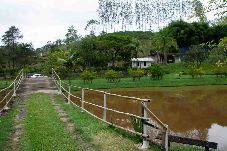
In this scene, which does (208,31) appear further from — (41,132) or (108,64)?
(41,132)

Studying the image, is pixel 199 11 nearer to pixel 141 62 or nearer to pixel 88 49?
pixel 88 49

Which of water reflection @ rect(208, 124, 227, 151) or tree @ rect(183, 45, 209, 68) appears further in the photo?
tree @ rect(183, 45, 209, 68)

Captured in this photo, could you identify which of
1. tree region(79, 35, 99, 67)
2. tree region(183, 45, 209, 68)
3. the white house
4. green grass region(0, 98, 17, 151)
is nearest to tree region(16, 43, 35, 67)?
tree region(79, 35, 99, 67)

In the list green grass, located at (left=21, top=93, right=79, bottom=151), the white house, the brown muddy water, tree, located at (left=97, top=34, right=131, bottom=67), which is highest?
tree, located at (left=97, top=34, right=131, bottom=67)

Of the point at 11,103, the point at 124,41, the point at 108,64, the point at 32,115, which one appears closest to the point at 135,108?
the point at 11,103

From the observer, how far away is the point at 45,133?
1109cm

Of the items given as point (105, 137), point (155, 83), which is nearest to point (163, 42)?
point (155, 83)

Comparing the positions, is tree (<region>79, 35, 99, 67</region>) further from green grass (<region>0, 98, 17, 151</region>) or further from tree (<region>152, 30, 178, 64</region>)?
Answer: green grass (<region>0, 98, 17, 151</region>)

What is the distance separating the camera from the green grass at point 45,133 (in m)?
9.48

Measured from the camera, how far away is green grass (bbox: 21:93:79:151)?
9477 millimetres

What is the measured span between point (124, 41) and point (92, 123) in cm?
4943

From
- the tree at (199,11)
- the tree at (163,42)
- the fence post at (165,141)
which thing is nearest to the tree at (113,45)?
the tree at (163,42)

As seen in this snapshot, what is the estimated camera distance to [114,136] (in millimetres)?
10367

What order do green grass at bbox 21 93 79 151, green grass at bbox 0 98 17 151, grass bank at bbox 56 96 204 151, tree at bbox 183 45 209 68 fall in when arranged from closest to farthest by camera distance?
grass bank at bbox 56 96 204 151
green grass at bbox 21 93 79 151
green grass at bbox 0 98 17 151
tree at bbox 183 45 209 68
